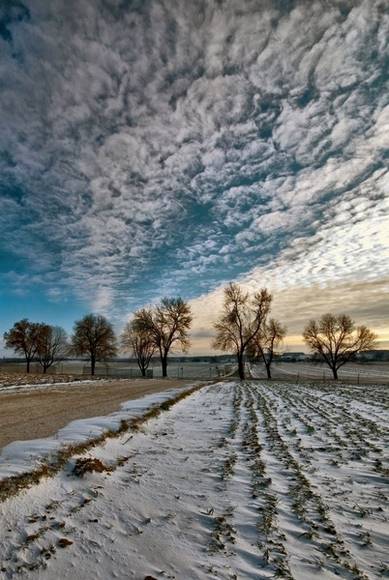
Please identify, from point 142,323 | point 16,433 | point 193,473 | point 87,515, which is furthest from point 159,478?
point 142,323

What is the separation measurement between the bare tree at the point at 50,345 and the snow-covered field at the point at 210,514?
66168 millimetres

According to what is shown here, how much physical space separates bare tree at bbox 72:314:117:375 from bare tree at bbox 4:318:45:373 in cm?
925

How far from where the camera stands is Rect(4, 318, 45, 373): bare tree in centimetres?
6738

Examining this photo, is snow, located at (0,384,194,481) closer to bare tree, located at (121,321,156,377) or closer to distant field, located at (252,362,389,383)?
distant field, located at (252,362,389,383)

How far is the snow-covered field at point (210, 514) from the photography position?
3.61m

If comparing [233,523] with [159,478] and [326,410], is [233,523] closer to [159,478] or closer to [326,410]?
[159,478]

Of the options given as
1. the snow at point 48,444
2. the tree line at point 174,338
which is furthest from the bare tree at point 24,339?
the snow at point 48,444

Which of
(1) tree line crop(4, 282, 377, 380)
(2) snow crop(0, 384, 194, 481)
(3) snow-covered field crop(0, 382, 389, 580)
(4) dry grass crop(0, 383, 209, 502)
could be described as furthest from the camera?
(1) tree line crop(4, 282, 377, 380)

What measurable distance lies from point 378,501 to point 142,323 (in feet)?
167

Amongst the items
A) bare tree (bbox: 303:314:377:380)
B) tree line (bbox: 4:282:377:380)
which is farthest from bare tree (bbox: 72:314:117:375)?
bare tree (bbox: 303:314:377:380)

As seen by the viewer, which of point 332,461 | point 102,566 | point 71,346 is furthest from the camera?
point 71,346

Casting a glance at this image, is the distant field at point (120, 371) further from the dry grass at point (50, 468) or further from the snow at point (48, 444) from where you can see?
the dry grass at point (50, 468)

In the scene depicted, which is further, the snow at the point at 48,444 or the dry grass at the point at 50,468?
the snow at the point at 48,444

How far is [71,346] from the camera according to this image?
65875mm
